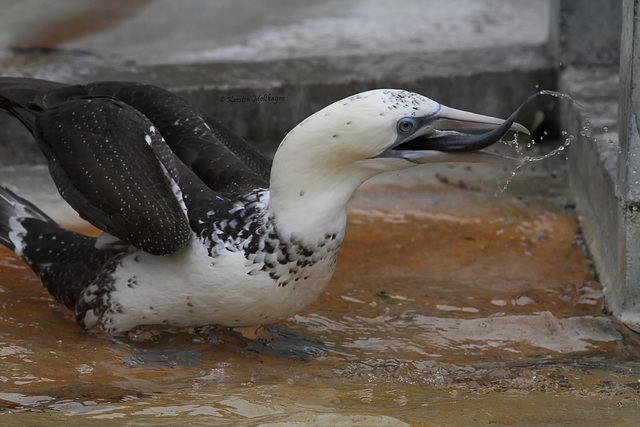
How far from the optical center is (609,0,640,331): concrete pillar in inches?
157

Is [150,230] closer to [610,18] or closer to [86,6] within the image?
[610,18]

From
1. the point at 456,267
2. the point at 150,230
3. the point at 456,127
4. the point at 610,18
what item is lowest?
the point at 456,267

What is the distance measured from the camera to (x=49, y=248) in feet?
14.2

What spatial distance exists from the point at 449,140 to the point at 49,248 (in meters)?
1.88

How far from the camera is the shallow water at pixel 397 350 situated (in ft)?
10.3

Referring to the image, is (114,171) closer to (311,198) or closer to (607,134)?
(311,198)

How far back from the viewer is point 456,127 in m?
3.48

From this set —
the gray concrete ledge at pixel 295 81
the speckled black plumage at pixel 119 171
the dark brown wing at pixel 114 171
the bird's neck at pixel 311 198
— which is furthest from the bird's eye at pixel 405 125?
the gray concrete ledge at pixel 295 81

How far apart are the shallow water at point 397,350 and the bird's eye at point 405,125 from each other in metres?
0.91

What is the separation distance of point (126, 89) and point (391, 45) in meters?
4.53

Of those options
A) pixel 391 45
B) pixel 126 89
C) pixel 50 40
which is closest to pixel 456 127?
pixel 126 89

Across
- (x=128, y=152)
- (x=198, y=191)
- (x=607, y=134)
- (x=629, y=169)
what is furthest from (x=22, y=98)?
(x=607, y=134)

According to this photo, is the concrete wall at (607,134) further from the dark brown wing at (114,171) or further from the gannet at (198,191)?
the dark brown wing at (114,171)

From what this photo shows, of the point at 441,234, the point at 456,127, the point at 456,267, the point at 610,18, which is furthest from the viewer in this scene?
the point at 610,18
